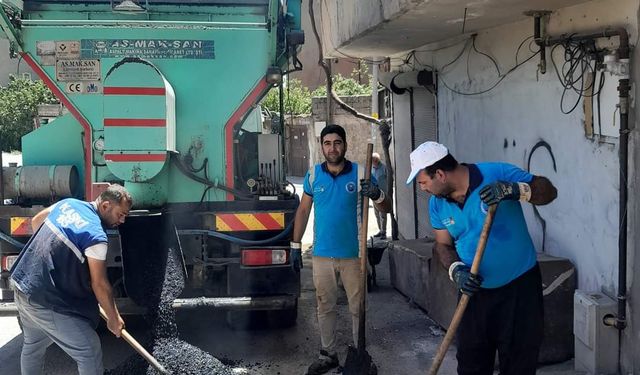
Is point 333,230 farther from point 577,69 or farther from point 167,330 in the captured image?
point 577,69

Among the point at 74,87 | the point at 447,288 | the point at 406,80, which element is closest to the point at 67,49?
the point at 74,87

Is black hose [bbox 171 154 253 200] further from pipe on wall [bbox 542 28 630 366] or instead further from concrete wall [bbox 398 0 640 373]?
pipe on wall [bbox 542 28 630 366]

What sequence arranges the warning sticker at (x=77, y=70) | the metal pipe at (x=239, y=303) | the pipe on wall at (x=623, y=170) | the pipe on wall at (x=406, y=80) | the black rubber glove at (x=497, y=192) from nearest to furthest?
1. the black rubber glove at (x=497, y=192)
2. the pipe on wall at (x=623, y=170)
3. the metal pipe at (x=239, y=303)
4. the warning sticker at (x=77, y=70)
5. the pipe on wall at (x=406, y=80)

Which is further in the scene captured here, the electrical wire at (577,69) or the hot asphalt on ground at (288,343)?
the hot asphalt on ground at (288,343)

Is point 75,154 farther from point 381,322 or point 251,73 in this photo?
point 381,322

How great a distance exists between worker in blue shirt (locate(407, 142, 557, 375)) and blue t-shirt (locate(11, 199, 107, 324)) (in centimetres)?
183

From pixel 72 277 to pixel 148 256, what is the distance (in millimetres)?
1285

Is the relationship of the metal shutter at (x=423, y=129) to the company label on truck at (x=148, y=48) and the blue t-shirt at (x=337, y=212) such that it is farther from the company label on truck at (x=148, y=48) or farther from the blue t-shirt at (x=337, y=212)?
the company label on truck at (x=148, y=48)

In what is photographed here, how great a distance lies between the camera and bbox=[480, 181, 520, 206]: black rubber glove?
321cm

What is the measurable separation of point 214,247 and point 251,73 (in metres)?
1.40

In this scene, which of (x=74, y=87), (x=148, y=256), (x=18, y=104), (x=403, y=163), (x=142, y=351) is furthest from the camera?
(x=18, y=104)

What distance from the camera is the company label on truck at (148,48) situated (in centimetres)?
512

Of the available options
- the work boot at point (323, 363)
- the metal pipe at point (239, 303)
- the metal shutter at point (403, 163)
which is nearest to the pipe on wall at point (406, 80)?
the metal shutter at point (403, 163)

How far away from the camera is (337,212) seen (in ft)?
15.7
